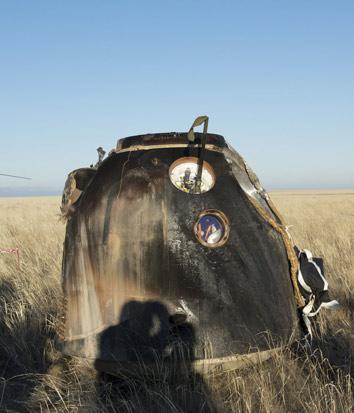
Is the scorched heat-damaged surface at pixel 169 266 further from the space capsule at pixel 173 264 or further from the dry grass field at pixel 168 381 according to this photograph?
the dry grass field at pixel 168 381

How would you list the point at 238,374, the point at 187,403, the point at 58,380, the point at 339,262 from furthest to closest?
the point at 339,262
the point at 58,380
the point at 238,374
the point at 187,403

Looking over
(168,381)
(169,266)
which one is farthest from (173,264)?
(168,381)

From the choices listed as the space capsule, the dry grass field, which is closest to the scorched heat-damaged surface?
the space capsule

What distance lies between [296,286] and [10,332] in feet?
8.31

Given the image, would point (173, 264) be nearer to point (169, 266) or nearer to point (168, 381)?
point (169, 266)

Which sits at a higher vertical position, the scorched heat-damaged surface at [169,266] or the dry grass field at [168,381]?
the scorched heat-damaged surface at [169,266]

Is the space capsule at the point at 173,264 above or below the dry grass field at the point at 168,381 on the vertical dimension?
above

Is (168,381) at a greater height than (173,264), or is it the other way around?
(173,264)

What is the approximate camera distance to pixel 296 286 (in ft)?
10.5

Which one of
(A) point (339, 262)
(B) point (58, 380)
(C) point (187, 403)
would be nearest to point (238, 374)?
(C) point (187, 403)

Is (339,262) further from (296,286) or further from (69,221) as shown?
(69,221)

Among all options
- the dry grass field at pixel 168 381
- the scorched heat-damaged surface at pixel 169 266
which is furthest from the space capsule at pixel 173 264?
the dry grass field at pixel 168 381

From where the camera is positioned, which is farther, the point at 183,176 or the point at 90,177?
the point at 90,177

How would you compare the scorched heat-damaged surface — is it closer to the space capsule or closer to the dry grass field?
the space capsule
